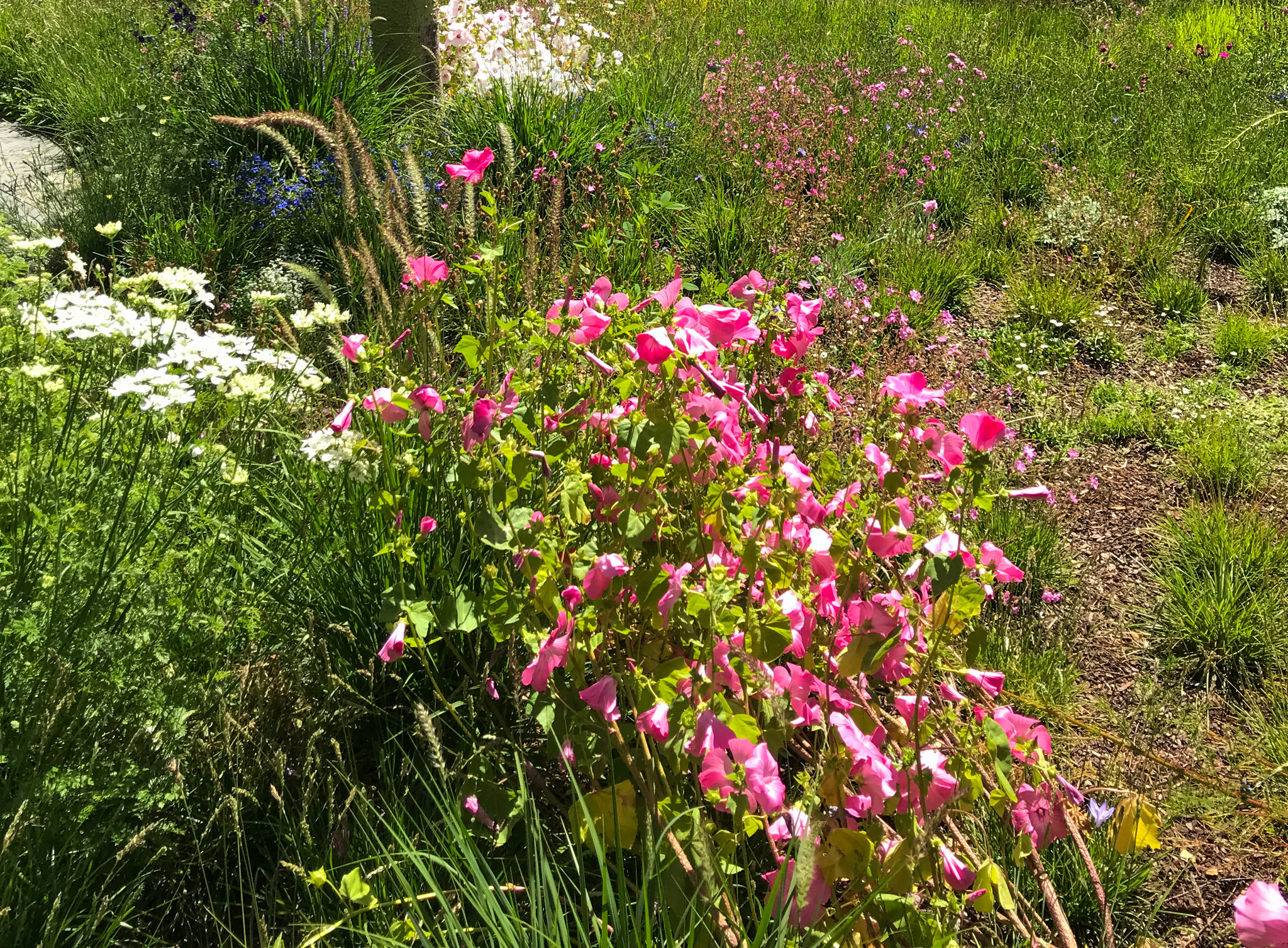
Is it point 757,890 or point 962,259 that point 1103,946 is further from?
point 962,259

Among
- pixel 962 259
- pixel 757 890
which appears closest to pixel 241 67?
pixel 962 259

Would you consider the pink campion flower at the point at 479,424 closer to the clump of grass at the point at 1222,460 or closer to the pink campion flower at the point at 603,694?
the pink campion flower at the point at 603,694

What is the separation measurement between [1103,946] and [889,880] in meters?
0.68

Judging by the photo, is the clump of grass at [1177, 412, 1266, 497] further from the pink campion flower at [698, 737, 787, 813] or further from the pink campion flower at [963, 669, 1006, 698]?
the pink campion flower at [698, 737, 787, 813]

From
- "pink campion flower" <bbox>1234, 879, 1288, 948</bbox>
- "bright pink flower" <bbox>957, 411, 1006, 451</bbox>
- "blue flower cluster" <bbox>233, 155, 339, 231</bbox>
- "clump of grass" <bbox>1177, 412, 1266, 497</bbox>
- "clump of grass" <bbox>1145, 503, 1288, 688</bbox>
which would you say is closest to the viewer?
"pink campion flower" <bbox>1234, 879, 1288, 948</bbox>

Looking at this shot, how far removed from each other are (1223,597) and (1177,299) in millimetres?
2171

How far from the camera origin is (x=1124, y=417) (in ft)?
11.9

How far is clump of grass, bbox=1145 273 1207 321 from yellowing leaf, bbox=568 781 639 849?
13.0 ft

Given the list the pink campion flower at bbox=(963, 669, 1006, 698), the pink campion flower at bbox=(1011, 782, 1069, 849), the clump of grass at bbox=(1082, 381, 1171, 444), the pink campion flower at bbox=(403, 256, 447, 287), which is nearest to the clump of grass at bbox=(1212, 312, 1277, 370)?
the clump of grass at bbox=(1082, 381, 1171, 444)

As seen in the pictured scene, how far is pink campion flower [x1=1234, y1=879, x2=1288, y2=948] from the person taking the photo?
2.97 feet

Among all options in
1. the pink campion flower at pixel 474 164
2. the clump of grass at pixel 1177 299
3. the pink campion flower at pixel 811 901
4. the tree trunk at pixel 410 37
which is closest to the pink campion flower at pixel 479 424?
the pink campion flower at pixel 474 164

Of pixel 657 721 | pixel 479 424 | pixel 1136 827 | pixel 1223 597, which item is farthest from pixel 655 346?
pixel 1223 597

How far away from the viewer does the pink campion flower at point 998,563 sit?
1.56 metres

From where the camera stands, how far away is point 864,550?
1.69 m
